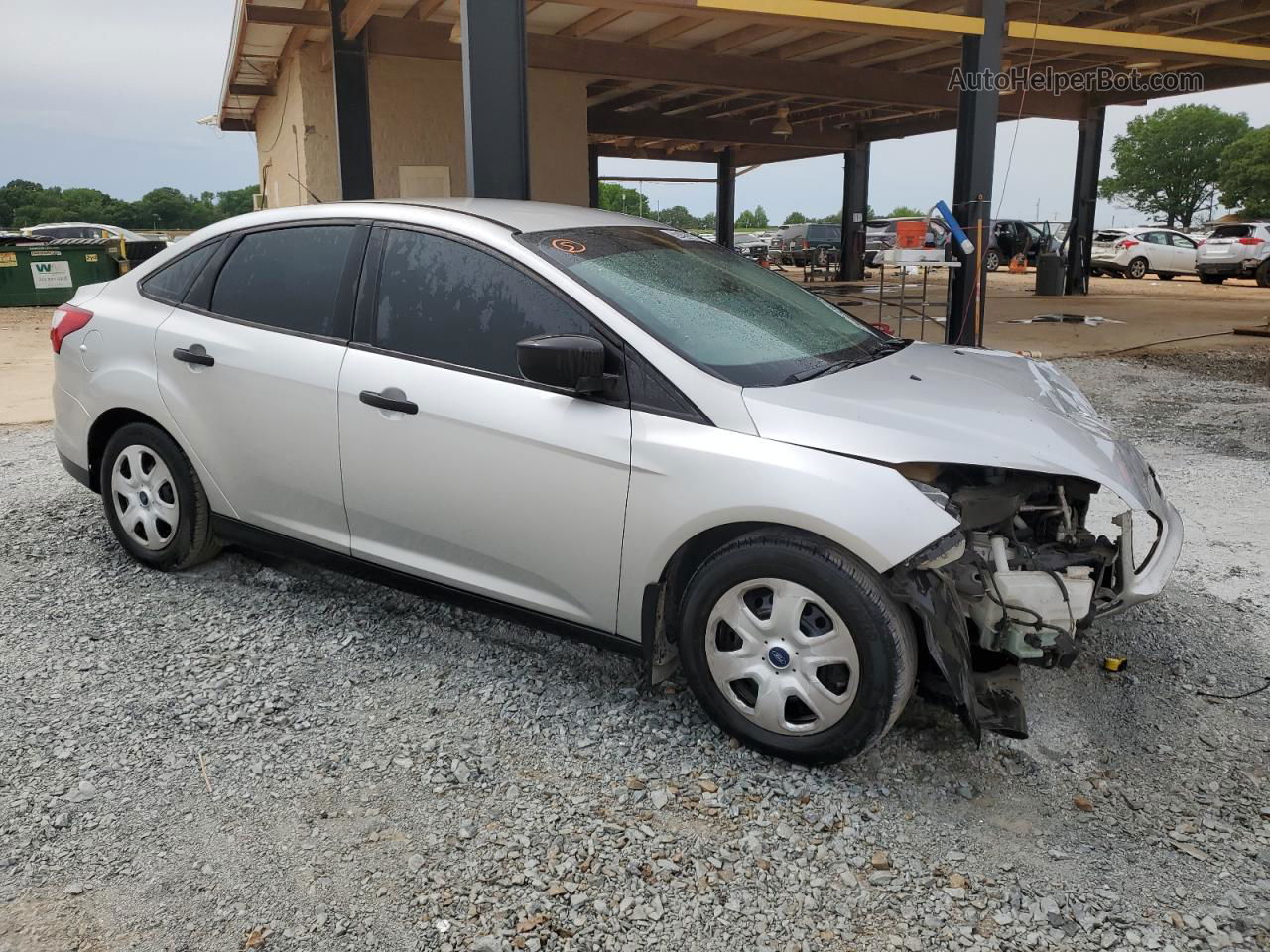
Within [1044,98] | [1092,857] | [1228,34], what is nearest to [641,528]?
[1092,857]

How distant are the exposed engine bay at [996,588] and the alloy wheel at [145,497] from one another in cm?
311

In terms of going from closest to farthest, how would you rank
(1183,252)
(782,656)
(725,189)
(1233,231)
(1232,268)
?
1. (782,656)
2. (1232,268)
3. (1233,231)
4. (1183,252)
5. (725,189)

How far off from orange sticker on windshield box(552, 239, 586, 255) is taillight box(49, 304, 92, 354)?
2304mm

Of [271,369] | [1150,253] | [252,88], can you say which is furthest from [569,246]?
[1150,253]

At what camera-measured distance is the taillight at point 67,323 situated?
4484 millimetres

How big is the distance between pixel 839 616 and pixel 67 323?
12.2 ft

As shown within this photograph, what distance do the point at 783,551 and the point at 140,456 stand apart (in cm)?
296

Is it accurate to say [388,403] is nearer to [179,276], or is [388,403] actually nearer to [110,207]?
[179,276]

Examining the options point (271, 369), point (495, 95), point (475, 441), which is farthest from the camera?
point (495, 95)

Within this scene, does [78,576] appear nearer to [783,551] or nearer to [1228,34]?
[783,551]

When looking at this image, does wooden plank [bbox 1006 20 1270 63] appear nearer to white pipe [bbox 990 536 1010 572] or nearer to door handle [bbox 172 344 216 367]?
white pipe [bbox 990 536 1010 572]

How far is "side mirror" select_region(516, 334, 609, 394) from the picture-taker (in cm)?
305

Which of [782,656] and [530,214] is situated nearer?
[782,656]

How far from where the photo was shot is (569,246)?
359 cm
